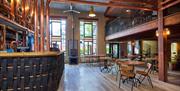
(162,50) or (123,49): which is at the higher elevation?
(162,50)

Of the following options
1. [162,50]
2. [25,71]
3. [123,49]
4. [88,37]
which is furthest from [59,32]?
[25,71]

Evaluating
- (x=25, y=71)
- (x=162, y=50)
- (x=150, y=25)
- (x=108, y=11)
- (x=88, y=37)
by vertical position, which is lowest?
(x=25, y=71)

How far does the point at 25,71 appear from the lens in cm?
330

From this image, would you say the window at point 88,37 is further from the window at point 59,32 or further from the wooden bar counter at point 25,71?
the wooden bar counter at point 25,71

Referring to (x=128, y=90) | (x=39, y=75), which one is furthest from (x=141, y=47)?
(x=39, y=75)

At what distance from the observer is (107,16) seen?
15.7 metres

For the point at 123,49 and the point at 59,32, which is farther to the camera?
the point at 123,49

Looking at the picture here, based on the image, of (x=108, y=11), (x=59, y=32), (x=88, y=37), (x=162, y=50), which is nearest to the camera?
(x=162, y=50)

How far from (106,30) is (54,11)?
4759mm

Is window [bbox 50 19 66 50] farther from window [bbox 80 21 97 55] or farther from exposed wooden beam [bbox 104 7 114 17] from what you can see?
exposed wooden beam [bbox 104 7 114 17]

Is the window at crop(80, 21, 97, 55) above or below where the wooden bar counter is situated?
above

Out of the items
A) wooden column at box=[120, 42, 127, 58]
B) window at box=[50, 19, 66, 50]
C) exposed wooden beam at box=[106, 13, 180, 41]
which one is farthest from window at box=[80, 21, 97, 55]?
exposed wooden beam at box=[106, 13, 180, 41]

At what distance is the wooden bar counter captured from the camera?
3.04 metres

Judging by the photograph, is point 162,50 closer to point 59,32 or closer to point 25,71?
point 25,71
